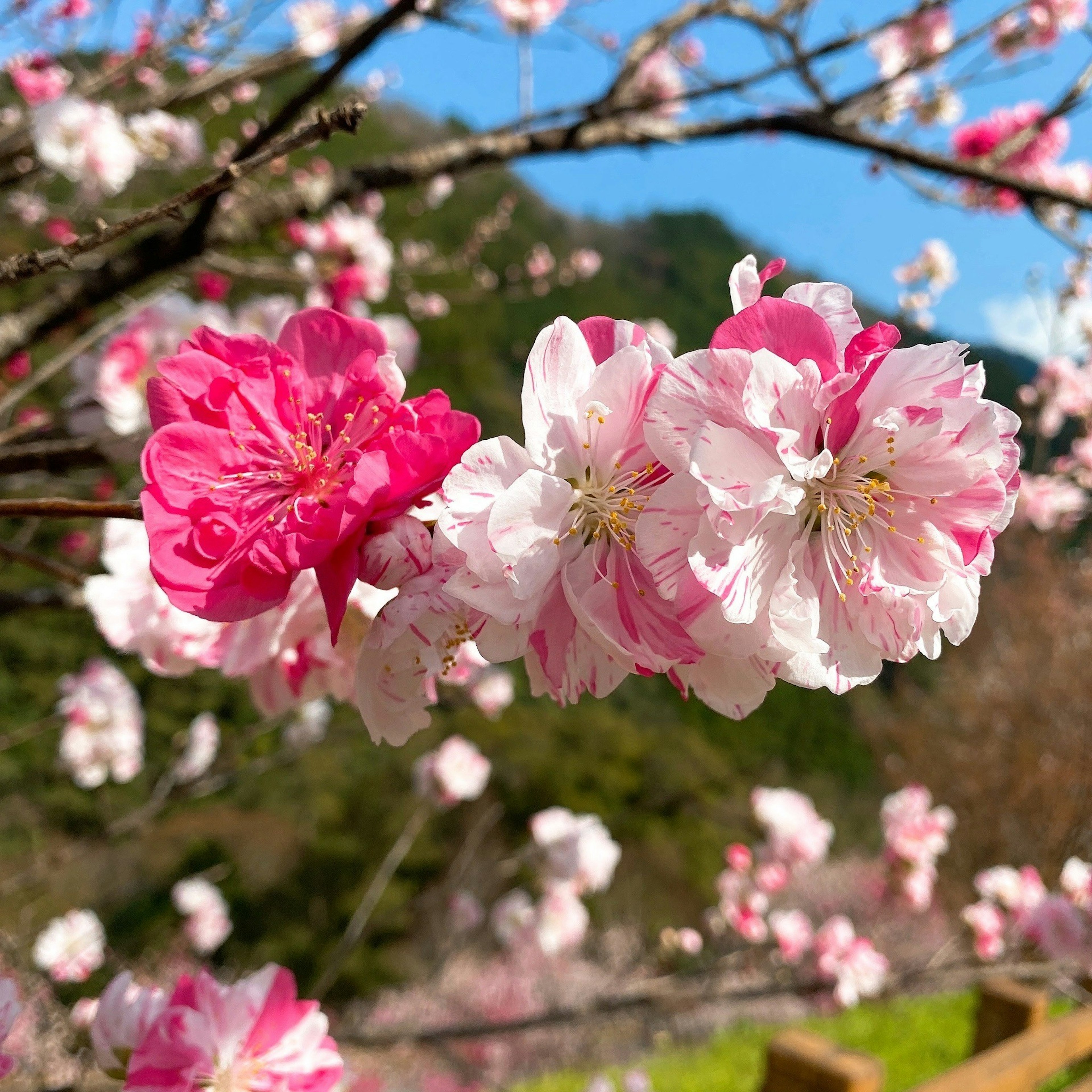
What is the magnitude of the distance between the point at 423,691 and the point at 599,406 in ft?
0.64

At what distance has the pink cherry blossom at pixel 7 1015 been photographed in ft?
1.71

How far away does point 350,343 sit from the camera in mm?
494

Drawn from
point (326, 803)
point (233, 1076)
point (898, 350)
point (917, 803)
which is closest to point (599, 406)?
point (898, 350)

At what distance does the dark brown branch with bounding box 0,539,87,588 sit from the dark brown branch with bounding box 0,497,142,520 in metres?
0.21

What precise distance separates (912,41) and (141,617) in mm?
2851

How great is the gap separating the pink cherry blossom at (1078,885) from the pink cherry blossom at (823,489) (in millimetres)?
2210

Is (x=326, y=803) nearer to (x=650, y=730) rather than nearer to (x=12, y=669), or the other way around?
(x=12, y=669)

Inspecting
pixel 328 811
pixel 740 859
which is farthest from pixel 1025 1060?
pixel 328 811

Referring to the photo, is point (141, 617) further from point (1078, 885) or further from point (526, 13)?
point (526, 13)

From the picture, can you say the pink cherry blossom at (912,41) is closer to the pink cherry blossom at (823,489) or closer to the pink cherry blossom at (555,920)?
the pink cherry blossom at (823,489)

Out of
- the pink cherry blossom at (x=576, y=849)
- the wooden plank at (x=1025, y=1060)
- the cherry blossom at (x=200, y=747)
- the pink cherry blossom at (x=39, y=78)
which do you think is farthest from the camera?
the cherry blossom at (x=200, y=747)

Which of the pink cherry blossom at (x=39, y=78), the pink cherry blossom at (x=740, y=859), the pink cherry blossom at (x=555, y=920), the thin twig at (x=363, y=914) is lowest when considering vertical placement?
the pink cherry blossom at (x=555, y=920)

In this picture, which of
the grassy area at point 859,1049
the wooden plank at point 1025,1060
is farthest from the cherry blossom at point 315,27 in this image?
the grassy area at point 859,1049

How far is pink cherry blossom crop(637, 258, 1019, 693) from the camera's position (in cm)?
39
